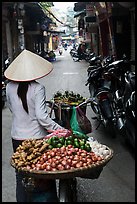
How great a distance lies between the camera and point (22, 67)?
3.16m

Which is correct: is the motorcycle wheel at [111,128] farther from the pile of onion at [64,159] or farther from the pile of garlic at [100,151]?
the pile of onion at [64,159]

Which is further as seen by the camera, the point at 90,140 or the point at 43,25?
the point at 43,25

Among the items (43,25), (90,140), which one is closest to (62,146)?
(90,140)

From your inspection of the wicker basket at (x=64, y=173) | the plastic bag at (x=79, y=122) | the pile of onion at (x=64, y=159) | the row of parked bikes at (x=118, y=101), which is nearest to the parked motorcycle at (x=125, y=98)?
the row of parked bikes at (x=118, y=101)

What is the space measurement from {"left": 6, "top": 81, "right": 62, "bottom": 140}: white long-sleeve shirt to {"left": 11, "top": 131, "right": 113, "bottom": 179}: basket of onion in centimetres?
15

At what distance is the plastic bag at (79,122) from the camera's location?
4074mm

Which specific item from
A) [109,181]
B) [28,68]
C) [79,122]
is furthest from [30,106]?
[109,181]

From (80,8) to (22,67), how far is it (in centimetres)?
2078

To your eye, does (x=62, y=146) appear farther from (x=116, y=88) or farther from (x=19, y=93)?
(x=116, y=88)

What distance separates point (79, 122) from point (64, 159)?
56.3 inches

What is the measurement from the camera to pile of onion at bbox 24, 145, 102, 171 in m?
2.59

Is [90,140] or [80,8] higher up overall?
[80,8]

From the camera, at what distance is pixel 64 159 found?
2.66 m

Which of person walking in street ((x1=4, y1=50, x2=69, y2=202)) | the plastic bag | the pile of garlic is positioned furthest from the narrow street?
the pile of garlic
